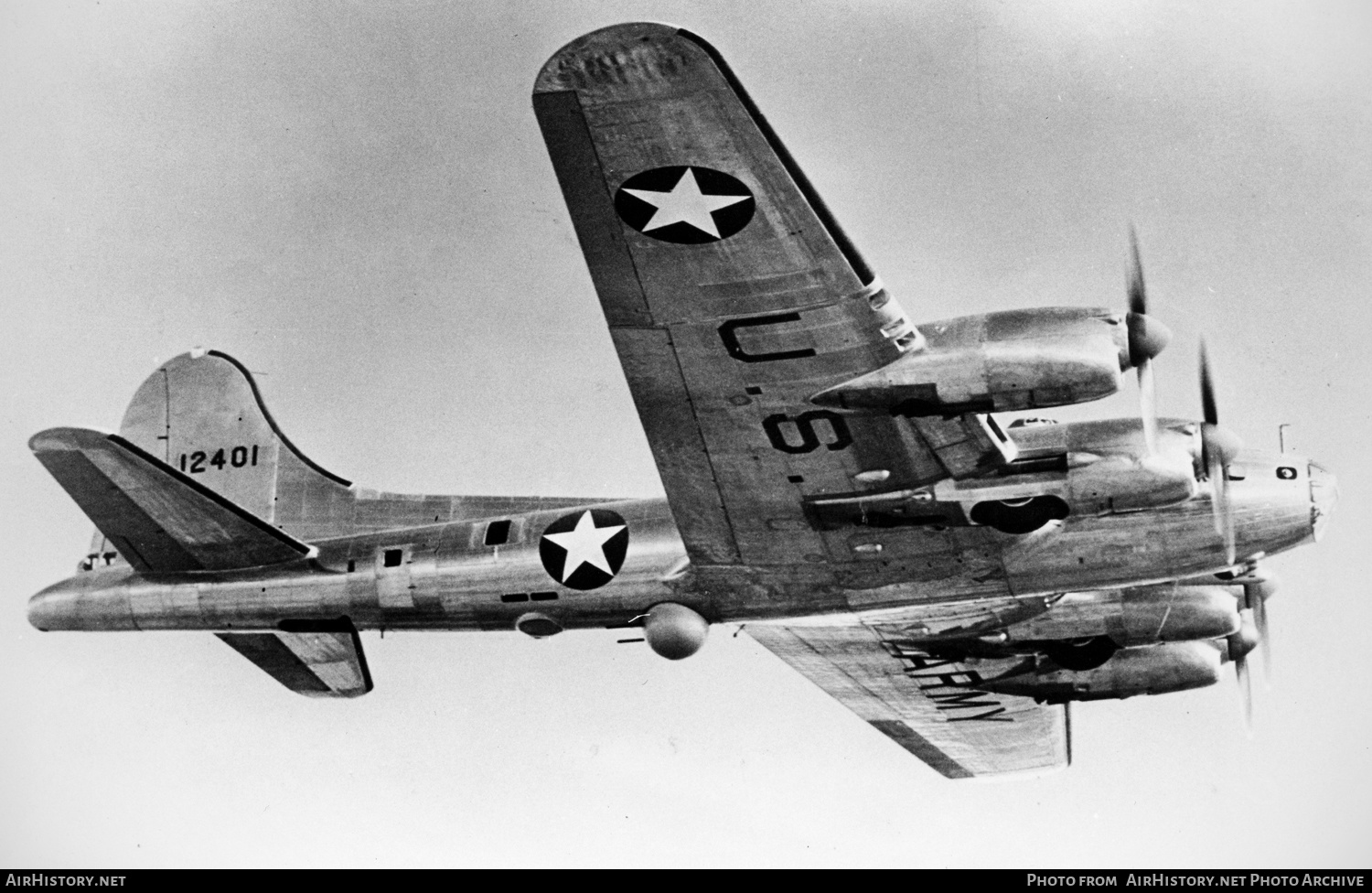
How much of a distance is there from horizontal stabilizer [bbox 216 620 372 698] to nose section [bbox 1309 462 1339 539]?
Answer: 10381 millimetres

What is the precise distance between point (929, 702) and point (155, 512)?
987cm

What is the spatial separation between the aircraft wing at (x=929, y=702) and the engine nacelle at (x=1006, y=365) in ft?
17.9

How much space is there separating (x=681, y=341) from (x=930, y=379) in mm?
2042

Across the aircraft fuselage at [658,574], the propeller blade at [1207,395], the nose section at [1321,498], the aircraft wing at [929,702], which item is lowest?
the aircraft wing at [929,702]

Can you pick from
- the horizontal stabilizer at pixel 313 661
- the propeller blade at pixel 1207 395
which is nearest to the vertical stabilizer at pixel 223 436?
the horizontal stabilizer at pixel 313 661

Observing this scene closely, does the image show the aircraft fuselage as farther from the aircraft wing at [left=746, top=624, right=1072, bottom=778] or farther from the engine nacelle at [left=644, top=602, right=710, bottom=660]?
the aircraft wing at [left=746, top=624, right=1072, bottom=778]

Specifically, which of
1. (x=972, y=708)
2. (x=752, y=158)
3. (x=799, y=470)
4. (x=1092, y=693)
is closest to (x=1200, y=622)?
(x=1092, y=693)

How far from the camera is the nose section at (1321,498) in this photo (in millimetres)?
13367

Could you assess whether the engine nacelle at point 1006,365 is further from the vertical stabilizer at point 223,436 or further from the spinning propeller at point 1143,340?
the vertical stabilizer at point 223,436

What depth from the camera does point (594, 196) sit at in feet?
36.6

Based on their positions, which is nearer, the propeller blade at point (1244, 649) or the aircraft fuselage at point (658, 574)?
the aircraft fuselage at point (658, 574)

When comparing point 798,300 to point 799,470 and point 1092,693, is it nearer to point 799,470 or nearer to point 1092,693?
point 799,470

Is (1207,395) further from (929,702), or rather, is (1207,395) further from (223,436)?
(223,436)

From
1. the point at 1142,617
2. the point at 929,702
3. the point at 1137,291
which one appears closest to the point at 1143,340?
the point at 1137,291
